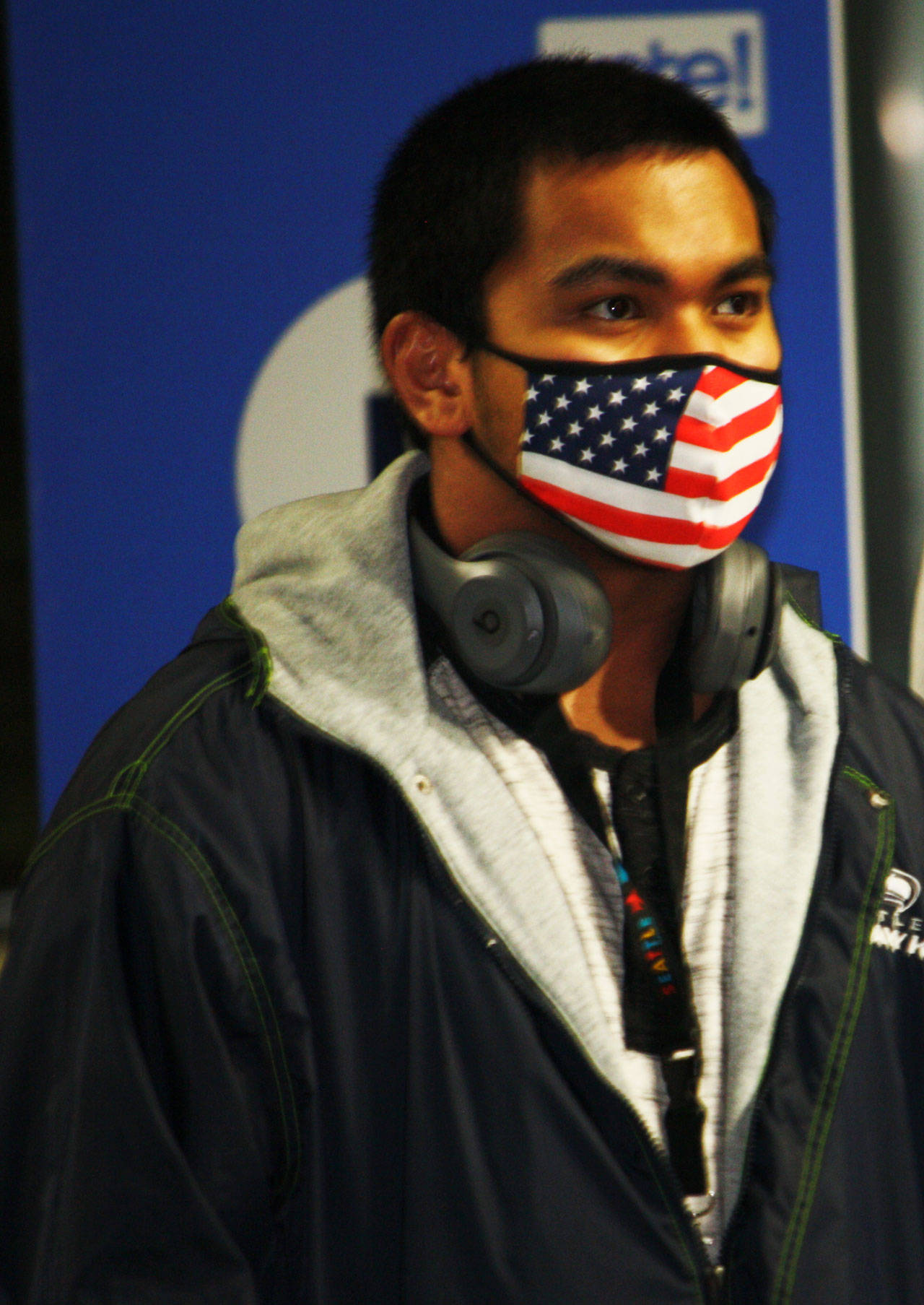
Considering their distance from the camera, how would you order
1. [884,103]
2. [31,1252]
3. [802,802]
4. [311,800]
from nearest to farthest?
1. [31,1252]
2. [311,800]
3. [802,802]
4. [884,103]

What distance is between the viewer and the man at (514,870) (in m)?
1.09

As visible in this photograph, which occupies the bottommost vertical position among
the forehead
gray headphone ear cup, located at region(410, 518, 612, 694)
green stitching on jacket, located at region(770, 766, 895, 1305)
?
green stitching on jacket, located at region(770, 766, 895, 1305)

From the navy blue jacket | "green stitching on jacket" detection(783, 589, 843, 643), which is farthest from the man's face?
the navy blue jacket

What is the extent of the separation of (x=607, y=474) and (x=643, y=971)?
0.45 m

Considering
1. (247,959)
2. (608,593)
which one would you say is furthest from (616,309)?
(247,959)

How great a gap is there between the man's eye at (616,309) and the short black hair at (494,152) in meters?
0.11

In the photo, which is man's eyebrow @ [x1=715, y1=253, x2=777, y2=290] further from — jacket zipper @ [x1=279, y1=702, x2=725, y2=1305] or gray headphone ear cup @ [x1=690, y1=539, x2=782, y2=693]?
jacket zipper @ [x1=279, y1=702, x2=725, y2=1305]

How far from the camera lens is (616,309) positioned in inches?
49.7

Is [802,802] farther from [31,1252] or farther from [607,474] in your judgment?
[31,1252]

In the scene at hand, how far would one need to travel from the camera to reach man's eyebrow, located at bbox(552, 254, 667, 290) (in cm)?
123

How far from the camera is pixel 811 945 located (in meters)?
1.24

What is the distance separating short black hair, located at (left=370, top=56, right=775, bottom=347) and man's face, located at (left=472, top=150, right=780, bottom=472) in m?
0.02

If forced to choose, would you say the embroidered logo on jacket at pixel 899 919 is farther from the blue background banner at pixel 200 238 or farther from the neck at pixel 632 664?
the blue background banner at pixel 200 238

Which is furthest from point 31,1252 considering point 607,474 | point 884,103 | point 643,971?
point 884,103
